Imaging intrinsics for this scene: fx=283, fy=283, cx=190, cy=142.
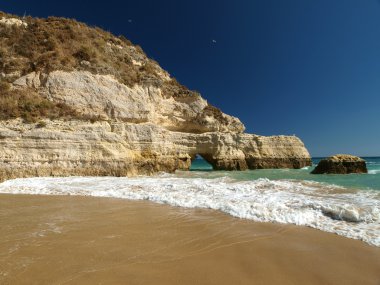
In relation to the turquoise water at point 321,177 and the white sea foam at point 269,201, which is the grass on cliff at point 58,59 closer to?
the white sea foam at point 269,201

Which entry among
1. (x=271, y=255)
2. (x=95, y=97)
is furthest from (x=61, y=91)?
(x=271, y=255)

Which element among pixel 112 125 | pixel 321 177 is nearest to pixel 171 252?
pixel 112 125

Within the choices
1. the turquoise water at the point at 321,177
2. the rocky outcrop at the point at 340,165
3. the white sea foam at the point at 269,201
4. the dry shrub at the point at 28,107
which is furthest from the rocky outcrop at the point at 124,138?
the rocky outcrop at the point at 340,165

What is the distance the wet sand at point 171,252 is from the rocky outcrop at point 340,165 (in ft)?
50.7

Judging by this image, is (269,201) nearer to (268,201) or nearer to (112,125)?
(268,201)

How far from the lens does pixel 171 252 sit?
3.82 meters

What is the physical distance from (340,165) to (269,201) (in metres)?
14.5

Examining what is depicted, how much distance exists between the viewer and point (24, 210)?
629 centimetres

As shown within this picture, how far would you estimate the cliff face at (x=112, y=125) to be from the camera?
13.0 m

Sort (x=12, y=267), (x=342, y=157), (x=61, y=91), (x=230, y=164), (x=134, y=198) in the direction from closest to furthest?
(x=12, y=267)
(x=134, y=198)
(x=61, y=91)
(x=342, y=157)
(x=230, y=164)

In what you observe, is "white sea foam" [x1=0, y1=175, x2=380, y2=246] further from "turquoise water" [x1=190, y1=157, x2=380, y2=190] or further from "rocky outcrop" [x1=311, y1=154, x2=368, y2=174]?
"rocky outcrop" [x1=311, y1=154, x2=368, y2=174]

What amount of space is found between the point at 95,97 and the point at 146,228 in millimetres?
13667

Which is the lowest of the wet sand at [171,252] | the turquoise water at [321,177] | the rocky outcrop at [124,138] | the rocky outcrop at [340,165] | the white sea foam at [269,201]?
the wet sand at [171,252]

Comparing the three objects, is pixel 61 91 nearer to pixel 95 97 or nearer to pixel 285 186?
pixel 95 97
